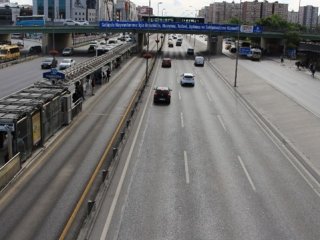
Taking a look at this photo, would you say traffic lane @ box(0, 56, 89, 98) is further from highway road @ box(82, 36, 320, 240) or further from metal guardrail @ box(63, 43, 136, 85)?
highway road @ box(82, 36, 320, 240)

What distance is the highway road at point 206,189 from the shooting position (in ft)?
52.4

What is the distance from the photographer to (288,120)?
113 feet

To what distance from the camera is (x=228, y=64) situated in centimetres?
8106

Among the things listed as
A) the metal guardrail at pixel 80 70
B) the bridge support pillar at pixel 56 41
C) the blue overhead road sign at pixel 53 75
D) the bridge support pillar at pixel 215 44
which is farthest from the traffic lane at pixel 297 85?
the bridge support pillar at pixel 56 41

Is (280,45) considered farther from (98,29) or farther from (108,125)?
(108,125)

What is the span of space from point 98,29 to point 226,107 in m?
64.4

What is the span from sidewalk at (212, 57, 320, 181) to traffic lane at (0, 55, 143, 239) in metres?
11.1

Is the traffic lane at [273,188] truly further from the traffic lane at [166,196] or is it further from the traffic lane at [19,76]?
the traffic lane at [19,76]

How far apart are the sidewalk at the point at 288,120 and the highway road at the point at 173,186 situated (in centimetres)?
112

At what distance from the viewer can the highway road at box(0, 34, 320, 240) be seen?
1598 centimetres

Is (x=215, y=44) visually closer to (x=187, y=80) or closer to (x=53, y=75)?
(x=187, y=80)

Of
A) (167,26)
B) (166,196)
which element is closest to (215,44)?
(167,26)

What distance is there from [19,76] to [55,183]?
40.8 meters

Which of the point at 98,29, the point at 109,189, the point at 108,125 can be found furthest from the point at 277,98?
the point at 98,29
